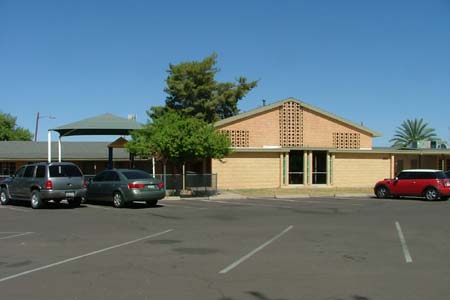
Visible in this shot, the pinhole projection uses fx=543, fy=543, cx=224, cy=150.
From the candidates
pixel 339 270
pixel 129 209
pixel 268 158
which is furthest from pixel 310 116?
pixel 339 270

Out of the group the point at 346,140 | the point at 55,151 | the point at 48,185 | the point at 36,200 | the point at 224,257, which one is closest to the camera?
the point at 224,257

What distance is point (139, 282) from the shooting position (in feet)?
25.6

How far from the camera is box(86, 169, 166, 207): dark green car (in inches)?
822

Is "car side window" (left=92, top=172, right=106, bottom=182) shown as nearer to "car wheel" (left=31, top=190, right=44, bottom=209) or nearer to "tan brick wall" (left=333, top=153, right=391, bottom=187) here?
"car wheel" (left=31, top=190, right=44, bottom=209)

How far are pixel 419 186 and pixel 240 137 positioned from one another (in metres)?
12.7

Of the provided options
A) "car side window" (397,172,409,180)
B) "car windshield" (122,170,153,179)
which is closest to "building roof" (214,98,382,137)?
"car side window" (397,172,409,180)

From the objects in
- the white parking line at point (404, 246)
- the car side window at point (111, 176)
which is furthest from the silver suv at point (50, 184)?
the white parking line at point (404, 246)

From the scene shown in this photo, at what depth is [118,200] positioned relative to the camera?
21.3 meters

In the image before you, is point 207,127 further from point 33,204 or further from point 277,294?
point 277,294

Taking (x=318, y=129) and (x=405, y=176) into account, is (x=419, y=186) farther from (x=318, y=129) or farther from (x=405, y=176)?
(x=318, y=129)

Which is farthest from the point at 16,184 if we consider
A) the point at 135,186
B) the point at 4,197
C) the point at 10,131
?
the point at 10,131

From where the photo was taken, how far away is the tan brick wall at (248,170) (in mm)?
34594

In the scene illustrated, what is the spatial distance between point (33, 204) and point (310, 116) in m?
22.2

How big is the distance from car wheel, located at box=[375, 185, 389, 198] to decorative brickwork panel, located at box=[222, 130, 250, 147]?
10.1 metres
